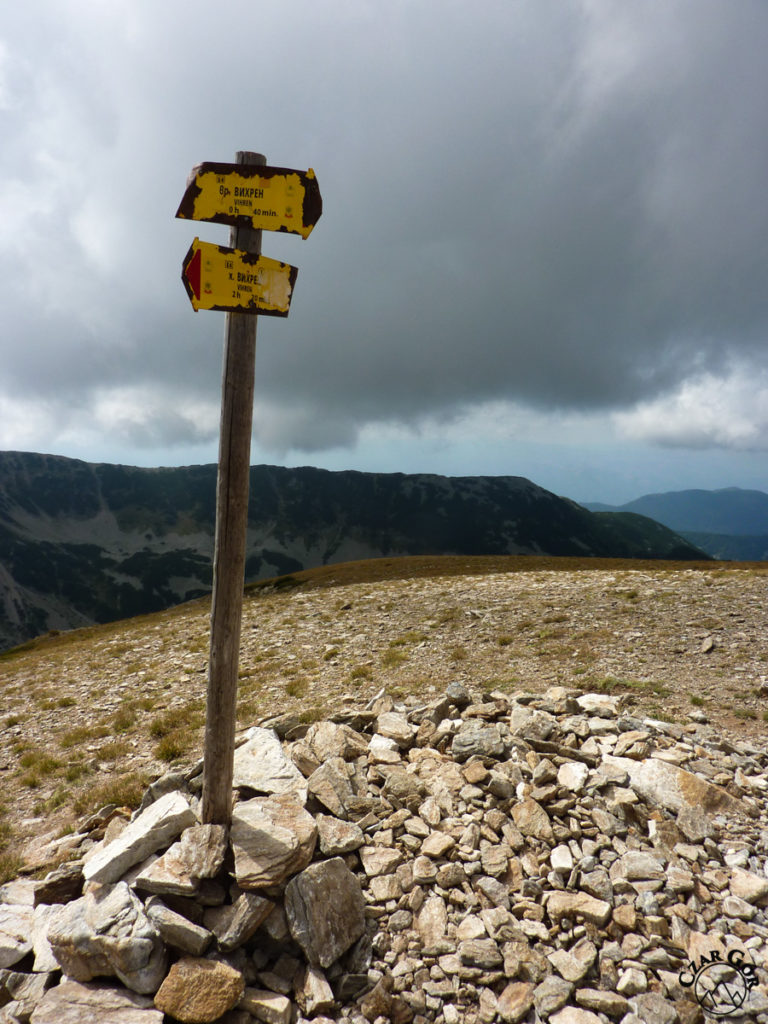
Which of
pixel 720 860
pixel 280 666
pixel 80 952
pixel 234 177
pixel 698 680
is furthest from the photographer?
pixel 280 666

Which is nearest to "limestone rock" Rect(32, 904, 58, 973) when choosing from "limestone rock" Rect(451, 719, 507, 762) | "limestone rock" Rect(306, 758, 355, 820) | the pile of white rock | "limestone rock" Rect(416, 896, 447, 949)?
the pile of white rock

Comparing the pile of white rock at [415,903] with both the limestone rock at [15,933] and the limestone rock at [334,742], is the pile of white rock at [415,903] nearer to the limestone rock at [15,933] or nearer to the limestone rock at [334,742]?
the limestone rock at [15,933]

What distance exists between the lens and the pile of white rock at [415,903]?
494 cm

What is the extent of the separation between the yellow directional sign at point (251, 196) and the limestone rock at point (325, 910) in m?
7.40

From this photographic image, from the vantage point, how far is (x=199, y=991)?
493cm

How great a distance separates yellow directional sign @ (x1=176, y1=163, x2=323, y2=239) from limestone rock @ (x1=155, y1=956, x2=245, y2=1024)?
310 inches

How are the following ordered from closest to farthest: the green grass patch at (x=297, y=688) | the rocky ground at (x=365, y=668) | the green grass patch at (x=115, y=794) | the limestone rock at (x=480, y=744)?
1. the limestone rock at (x=480, y=744)
2. the green grass patch at (x=115, y=794)
3. the rocky ground at (x=365, y=668)
4. the green grass patch at (x=297, y=688)

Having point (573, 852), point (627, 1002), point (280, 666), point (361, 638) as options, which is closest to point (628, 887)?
point (573, 852)

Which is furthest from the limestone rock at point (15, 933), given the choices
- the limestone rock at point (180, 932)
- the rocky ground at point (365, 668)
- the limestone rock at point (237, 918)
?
the limestone rock at point (237, 918)

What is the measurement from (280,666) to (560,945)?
1351cm

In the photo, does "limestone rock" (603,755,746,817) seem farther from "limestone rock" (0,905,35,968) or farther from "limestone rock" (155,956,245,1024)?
"limestone rock" (0,905,35,968)

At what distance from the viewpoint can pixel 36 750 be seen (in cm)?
1270

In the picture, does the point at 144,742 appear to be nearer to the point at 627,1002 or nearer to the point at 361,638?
the point at 361,638

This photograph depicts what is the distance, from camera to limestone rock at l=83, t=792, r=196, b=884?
5934mm
